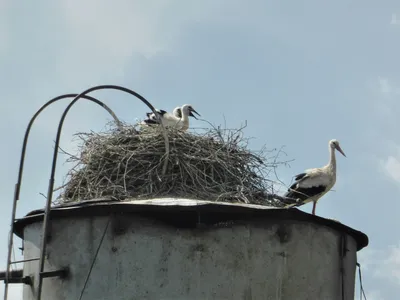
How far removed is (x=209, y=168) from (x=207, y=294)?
226 centimetres

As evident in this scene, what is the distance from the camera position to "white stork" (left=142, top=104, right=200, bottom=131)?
13.9m

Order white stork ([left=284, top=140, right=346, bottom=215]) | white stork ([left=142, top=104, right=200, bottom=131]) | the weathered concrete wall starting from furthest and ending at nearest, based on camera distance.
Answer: white stork ([left=142, top=104, right=200, bottom=131]) < white stork ([left=284, top=140, right=346, bottom=215]) < the weathered concrete wall

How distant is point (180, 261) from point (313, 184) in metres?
4.79

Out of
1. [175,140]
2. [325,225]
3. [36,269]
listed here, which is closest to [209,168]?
[175,140]

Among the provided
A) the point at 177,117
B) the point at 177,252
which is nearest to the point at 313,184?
the point at 177,117

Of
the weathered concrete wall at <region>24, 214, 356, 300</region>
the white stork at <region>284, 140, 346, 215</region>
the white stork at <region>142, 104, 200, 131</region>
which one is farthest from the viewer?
the white stork at <region>142, 104, 200, 131</region>

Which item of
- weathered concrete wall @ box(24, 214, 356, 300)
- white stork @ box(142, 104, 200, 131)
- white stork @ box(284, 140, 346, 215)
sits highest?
white stork @ box(142, 104, 200, 131)

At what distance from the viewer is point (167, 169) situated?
416 inches

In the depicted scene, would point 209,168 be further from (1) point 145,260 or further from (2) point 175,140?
(1) point 145,260

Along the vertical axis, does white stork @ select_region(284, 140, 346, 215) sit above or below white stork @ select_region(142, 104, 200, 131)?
below

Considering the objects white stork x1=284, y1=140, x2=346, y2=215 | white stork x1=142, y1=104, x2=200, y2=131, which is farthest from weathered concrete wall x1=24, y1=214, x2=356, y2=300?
white stork x1=142, y1=104, x2=200, y2=131

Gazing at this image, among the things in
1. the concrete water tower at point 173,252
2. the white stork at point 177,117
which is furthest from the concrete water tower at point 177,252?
the white stork at point 177,117

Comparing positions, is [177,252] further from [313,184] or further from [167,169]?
[313,184]

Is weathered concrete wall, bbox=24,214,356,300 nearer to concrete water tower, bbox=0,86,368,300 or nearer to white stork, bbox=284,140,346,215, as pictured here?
concrete water tower, bbox=0,86,368,300
